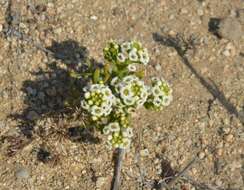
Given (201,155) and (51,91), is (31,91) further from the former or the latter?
(201,155)

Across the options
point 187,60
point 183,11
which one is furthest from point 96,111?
point 183,11

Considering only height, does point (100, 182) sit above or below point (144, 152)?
below

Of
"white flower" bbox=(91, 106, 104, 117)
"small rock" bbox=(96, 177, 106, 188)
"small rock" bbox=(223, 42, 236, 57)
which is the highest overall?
"small rock" bbox=(223, 42, 236, 57)

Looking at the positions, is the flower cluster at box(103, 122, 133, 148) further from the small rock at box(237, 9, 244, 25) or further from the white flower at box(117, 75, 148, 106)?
the small rock at box(237, 9, 244, 25)

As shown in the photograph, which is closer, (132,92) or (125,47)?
(132,92)

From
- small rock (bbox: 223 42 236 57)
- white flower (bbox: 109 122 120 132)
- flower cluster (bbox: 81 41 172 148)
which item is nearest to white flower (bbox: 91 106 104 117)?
flower cluster (bbox: 81 41 172 148)

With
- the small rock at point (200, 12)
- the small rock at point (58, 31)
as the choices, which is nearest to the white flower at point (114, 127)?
the small rock at point (58, 31)

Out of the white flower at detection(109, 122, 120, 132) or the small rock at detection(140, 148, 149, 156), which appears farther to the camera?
the small rock at detection(140, 148, 149, 156)

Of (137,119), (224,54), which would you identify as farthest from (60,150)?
(224,54)
